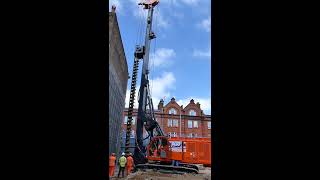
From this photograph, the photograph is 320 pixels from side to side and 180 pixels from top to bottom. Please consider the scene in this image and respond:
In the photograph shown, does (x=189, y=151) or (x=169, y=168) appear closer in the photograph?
(x=169, y=168)

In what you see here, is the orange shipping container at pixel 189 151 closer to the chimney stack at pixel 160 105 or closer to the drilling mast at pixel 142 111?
the drilling mast at pixel 142 111

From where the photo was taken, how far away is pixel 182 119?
43.1 m

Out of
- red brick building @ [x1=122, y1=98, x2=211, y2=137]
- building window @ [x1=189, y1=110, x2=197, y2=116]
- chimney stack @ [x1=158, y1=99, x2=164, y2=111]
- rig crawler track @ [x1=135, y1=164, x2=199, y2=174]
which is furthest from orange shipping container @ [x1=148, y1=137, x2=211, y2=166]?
building window @ [x1=189, y1=110, x2=197, y2=116]

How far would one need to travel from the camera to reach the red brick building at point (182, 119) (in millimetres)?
42375

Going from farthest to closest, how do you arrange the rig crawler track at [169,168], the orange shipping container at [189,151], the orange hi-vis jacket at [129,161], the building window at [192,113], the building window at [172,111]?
1. the building window at [192,113]
2. the building window at [172,111]
3. the orange shipping container at [189,151]
4. the orange hi-vis jacket at [129,161]
5. the rig crawler track at [169,168]

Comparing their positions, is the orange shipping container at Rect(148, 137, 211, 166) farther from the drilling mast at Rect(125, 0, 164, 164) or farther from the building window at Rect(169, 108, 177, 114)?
the building window at Rect(169, 108, 177, 114)

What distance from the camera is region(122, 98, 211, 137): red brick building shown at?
42375 millimetres

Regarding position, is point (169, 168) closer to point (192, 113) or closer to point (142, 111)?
point (142, 111)

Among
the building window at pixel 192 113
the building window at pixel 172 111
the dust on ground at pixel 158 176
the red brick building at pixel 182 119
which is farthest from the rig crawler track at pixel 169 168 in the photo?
the building window at pixel 192 113

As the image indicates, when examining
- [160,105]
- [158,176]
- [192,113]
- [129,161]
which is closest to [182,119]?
[192,113]
